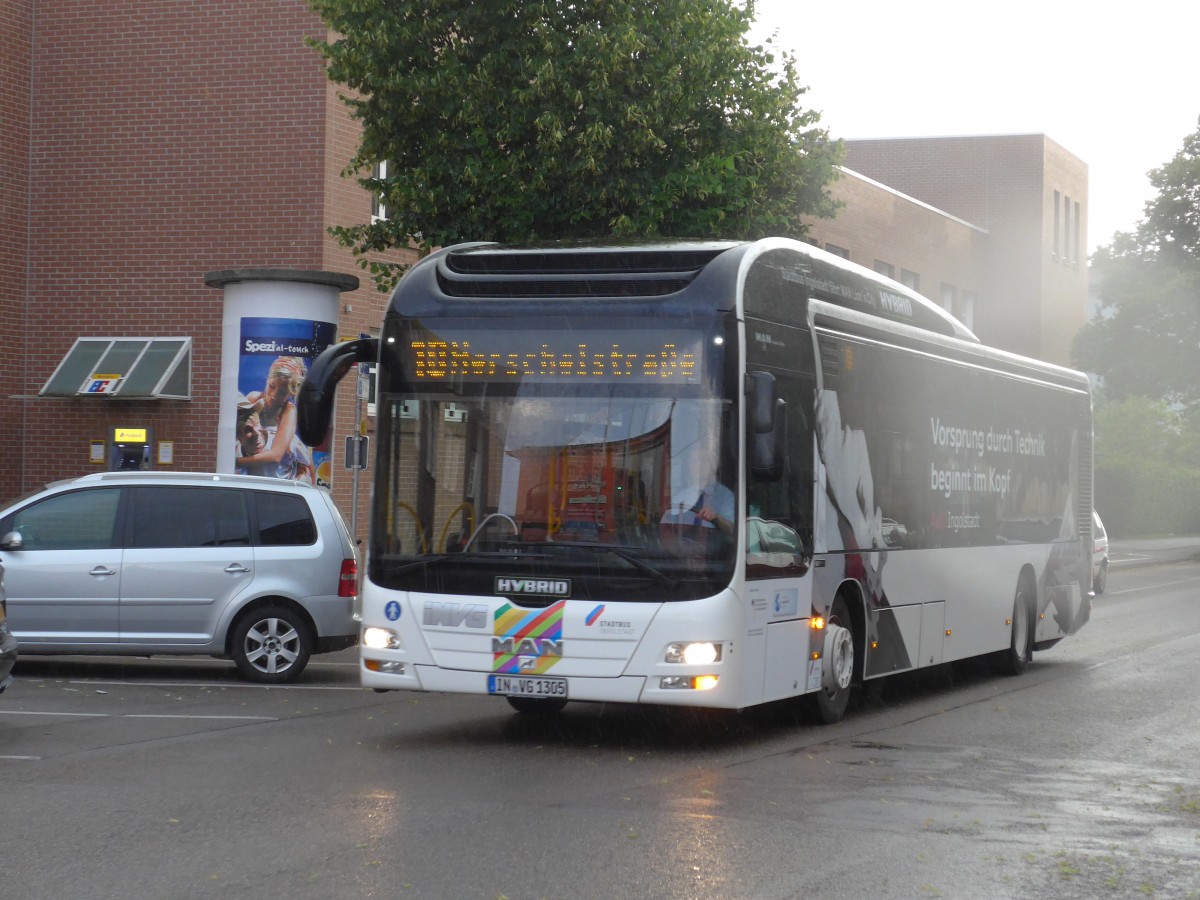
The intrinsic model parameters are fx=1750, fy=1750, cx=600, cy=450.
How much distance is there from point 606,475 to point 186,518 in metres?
5.70

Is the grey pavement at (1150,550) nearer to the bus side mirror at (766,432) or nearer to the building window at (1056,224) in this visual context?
the building window at (1056,224)

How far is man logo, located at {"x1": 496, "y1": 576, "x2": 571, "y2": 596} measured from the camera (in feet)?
32.7

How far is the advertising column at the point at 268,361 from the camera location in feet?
64.6

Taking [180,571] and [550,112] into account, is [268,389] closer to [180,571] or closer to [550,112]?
[550,112]

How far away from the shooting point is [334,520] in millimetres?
14812

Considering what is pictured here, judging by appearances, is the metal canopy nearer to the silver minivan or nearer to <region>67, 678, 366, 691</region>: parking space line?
the silver minivan

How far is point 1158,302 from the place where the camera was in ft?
181

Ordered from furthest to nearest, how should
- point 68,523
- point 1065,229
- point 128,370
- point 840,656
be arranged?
1. point 1065,229
2. point 128,370
3. point 68,523
4. point 840,656

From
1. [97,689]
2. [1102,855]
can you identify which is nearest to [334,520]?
[97,689]

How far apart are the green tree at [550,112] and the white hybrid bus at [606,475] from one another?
6705mm

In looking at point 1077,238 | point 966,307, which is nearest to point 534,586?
point 966,307

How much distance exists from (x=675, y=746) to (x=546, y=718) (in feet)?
5.11

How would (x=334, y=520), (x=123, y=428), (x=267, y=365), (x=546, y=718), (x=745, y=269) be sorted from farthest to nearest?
(x=123, y=428)
(x=267, y=365)
(x=334, y=520)
(x=546, y=718)
(x=745, y=269)

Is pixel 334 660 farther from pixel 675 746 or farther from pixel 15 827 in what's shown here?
pixel 15 827
